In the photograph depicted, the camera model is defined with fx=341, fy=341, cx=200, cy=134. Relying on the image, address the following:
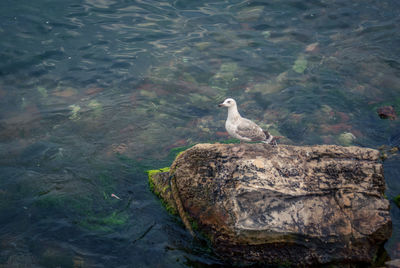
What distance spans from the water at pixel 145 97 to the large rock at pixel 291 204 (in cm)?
70

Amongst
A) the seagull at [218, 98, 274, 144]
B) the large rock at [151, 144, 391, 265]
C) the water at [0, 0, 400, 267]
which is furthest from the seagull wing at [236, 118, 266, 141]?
the large rock at [151, 144, 391, 265]

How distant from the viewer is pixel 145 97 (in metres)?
10.5

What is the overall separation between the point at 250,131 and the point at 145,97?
150 inches

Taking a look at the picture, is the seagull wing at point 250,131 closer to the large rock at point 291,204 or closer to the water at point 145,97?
the water at point 145,97

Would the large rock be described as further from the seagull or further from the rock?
the rock

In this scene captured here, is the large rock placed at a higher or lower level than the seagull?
higher

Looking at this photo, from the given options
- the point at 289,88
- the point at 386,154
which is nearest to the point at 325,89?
the point at 289,88

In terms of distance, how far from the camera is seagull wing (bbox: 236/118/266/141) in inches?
324

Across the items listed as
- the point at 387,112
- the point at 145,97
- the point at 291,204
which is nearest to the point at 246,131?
the point at 291,204

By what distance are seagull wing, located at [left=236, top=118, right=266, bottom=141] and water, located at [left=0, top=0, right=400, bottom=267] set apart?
2.60 feet

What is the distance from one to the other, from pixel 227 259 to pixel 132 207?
208cm

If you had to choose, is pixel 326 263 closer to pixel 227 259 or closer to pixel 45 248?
pixel 227 259

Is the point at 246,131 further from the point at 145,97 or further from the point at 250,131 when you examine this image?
the point at 145,97

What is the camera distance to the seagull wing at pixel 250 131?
8.24m
